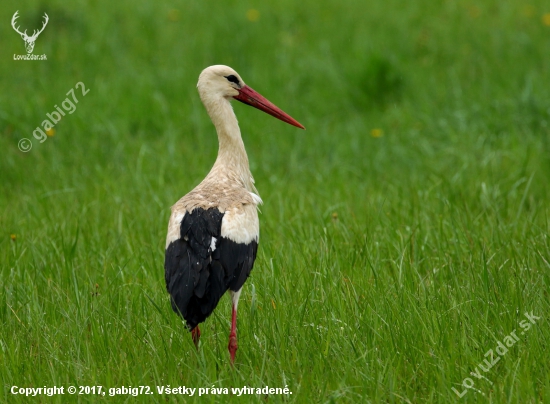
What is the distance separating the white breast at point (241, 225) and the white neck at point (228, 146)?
0.46 m

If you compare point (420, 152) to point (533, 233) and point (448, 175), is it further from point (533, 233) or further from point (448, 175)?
point (533, 233)

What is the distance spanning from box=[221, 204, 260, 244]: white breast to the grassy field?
28cm

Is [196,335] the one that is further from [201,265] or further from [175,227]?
[175,227]

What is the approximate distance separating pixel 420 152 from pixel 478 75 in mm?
2022

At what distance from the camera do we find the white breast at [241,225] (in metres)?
3.61

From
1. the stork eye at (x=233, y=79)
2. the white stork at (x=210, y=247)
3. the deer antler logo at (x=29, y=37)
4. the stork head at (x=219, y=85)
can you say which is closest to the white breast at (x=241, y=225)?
the white stork at (x=210, y=247)

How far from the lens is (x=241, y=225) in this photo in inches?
144

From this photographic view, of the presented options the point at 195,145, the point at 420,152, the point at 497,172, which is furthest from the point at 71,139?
the point at 497,172

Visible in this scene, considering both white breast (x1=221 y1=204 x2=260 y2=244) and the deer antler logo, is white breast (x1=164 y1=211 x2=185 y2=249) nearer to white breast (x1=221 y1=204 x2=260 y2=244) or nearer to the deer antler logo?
white breast (x1=221 y1=204 x2=260 y2=244)

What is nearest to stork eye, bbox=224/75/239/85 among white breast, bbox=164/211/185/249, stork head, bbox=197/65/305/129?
stork head, bbox=197/65/305/129

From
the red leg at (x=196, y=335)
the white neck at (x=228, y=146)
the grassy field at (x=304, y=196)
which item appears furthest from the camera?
the white neck at (x=228, y=146)

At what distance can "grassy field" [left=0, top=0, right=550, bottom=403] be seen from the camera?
10.8 ft

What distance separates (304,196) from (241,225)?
84.3 inches

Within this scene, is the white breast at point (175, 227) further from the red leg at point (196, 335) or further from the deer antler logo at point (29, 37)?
the deer antler logo at point (29, 37)
